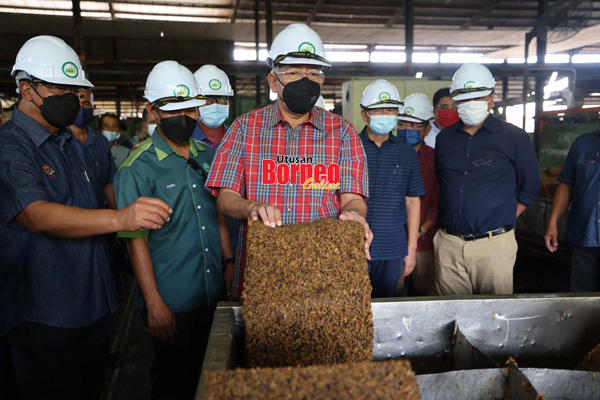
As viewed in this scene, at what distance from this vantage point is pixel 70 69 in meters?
1.78

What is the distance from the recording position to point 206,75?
335cm

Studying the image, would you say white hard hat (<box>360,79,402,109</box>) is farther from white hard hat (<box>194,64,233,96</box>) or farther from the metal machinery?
the metal machinery

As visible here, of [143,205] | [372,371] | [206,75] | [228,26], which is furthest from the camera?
[228,26]

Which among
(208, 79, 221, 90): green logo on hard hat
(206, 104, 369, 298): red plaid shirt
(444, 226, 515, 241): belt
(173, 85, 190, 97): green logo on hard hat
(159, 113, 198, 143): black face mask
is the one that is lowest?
(444, 226, 515, 241): belt

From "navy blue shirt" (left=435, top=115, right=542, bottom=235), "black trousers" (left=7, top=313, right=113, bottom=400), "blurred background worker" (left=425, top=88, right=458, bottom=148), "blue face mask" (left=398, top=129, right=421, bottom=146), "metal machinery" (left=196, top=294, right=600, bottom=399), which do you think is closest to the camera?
"metal machinery" (left=196, top=294, right=600, bottom=399)

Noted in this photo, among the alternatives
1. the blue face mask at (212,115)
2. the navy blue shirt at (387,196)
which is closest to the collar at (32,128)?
the blue face mask at (212,115)

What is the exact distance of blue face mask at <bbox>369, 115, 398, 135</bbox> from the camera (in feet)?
9.38

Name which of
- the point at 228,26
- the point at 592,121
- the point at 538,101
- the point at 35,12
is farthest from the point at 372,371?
the point at 35,12

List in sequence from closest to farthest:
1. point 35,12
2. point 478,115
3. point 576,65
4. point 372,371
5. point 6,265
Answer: point 372,371
point 6,265
point 478,115
point 576,65
point 35,12

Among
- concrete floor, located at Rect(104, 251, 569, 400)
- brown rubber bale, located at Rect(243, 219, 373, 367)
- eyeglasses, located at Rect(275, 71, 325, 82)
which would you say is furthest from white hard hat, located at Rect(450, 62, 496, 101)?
concrete floor, located at Rect(104, 251, 569, 400)

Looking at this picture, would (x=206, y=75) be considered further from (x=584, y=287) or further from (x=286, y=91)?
(x=584, y=287)

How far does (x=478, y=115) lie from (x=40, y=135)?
244 centimetres

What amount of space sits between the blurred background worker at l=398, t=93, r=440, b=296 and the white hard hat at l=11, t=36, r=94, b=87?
7.90ft

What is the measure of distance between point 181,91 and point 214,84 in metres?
1.38
